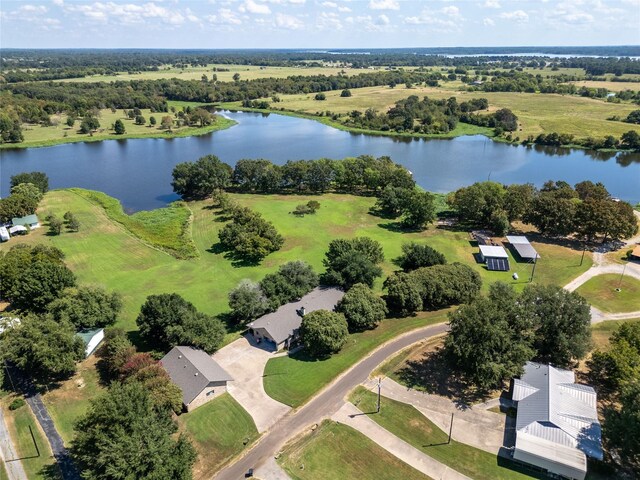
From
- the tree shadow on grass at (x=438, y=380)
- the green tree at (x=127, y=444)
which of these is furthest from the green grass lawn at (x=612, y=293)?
the green tree at (x=127, y=444)

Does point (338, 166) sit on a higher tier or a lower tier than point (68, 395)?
higher

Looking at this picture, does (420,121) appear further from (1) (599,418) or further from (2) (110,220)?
(1) (599,418)

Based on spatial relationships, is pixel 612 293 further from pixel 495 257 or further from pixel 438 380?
pixel 438 380

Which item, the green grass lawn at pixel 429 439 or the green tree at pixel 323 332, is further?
the green tree at pixel 323 332

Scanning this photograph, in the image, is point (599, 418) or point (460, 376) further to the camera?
point (460, 376)

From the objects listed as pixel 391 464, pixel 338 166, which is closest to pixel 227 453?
pixel 391 464

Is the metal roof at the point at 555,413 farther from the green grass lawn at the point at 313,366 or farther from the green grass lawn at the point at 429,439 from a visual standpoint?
the green grass lawn at the point at 313,366
